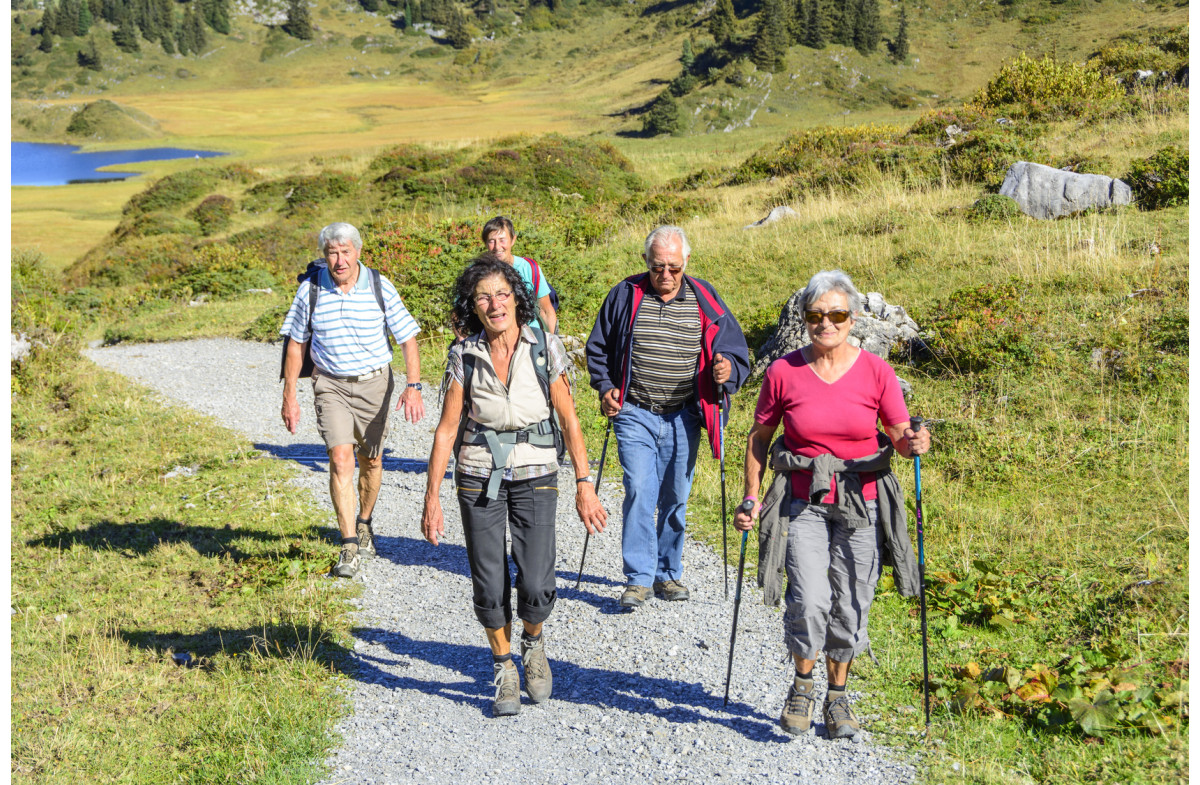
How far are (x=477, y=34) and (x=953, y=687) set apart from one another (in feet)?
490

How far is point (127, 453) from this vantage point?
33.3 feet

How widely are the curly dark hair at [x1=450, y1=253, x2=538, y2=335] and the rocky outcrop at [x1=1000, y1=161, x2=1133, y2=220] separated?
1227cm

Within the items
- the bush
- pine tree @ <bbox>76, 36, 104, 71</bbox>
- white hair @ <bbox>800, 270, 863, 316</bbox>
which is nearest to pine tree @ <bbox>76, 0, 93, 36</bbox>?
pine tree @ <bbox>76, 36, 104, 71</bbox>

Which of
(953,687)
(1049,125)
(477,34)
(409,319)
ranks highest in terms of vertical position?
(477,34)

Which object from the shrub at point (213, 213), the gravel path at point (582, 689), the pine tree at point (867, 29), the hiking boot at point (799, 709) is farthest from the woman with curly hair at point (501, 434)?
the pine tree at point (867, 29)

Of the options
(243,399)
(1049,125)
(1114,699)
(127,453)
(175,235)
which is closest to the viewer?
(1114,699)

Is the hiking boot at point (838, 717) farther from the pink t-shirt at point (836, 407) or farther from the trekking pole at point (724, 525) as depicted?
the trekking pole at point (724, 525)

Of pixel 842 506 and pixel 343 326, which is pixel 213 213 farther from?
pixel 842 506

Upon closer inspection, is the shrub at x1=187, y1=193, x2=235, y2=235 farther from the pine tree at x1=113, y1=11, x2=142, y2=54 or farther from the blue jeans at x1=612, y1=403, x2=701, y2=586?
the pine tree at x1=113, y1=11, x2=142, y2=54

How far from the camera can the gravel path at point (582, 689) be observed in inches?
170

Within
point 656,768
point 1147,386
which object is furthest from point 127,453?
point 1147,386

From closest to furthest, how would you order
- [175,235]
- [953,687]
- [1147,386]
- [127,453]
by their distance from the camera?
[953,687]
[1147,386]
[127,453]
[175,235]

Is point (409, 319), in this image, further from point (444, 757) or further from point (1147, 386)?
point (1147, 386)

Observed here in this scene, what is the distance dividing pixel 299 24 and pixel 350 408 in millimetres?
154314
